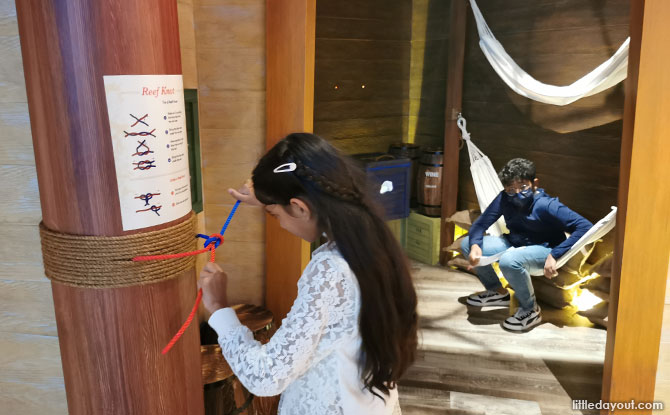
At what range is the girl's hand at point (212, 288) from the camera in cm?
103

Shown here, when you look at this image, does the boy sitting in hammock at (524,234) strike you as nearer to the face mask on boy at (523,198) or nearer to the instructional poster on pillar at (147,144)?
the face mask on boy at (523,198)

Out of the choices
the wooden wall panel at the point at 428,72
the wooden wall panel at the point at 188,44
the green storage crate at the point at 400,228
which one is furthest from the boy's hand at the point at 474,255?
the wooden wall panel at the point at 188,44

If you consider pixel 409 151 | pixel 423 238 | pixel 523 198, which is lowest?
pixel 423 238

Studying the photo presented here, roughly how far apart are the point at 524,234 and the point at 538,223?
0.13 meters

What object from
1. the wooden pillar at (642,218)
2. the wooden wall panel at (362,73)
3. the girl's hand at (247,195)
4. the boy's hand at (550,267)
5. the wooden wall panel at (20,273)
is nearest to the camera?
the girl's hand at (247,195)

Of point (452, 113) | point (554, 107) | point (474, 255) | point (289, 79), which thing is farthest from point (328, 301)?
point (452, 113)

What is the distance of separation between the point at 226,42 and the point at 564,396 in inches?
75.8

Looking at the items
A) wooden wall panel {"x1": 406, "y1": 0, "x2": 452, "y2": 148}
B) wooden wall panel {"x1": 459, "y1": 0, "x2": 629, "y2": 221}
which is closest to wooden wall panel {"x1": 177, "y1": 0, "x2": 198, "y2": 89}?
wooden wall panel {"x1": 459, "y1": 0, "x2": 629, "y2": 221}

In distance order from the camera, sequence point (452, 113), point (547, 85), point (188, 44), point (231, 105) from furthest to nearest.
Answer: point (452, 113) → point (547, 85) → point (231, 105) → point (188, 44)

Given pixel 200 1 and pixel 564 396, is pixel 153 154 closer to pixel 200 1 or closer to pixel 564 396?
pixel 200 1

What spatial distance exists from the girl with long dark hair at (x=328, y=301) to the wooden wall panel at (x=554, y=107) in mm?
2540

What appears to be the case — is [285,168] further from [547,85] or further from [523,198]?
[547,85]

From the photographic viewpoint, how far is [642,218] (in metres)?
1.85

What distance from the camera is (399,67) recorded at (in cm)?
437
